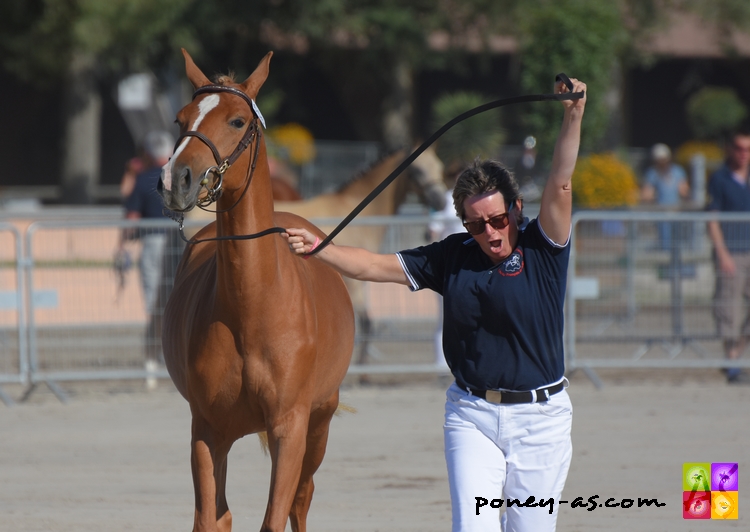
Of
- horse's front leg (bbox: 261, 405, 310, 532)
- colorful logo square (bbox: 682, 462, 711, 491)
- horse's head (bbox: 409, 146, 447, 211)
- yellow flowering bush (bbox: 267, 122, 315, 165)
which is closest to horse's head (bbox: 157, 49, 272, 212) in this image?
horse's front leg (bbox: 261, 405, 310, 532)

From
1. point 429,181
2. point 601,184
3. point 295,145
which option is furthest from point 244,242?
point 295,145

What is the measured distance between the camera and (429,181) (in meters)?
10.3

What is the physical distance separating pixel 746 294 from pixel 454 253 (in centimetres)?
649

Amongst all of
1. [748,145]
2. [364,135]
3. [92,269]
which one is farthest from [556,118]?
[364,135]

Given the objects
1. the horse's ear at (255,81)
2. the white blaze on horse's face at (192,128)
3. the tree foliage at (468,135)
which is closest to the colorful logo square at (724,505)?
the horse's ear at (255,81)

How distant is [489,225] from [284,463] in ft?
4.35

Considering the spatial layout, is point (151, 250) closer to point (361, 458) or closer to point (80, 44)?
point (361, 458)

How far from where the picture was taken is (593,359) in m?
9.84

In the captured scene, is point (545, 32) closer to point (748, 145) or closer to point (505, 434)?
point (748, 145)

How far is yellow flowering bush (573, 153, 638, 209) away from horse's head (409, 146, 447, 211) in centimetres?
447

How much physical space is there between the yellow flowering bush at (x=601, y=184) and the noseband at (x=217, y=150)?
1066 cm

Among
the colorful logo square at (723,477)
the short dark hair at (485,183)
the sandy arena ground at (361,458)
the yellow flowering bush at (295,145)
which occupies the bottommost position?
the sandy arena ground at (361,458)

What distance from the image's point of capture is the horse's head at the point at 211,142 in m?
3.71

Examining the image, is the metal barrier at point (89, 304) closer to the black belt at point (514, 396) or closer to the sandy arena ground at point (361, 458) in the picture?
the sandy arena ground at point (361, 458)
